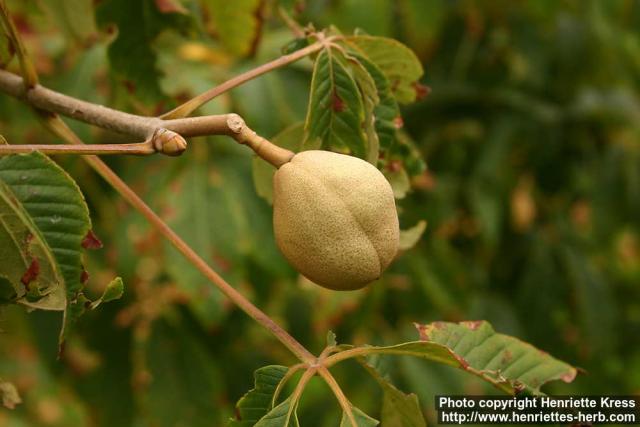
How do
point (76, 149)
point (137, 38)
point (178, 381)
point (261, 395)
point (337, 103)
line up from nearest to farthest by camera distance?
point (76, 149) → point (261, 395) → point (337, 103) → point (137, 38) → point (178, 381)

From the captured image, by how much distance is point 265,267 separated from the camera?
1626 millimetres

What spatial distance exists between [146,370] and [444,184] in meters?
0.92

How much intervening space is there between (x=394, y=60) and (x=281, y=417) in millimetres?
466

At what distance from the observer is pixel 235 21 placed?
120 centimetres

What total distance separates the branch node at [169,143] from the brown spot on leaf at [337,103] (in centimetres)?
24

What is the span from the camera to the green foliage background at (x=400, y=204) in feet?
5.32

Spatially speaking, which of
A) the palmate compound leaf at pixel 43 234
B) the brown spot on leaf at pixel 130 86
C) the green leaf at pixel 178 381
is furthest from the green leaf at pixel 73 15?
the green leaf at pixel 178 381

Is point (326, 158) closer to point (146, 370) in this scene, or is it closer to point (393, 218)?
point (393, 218)

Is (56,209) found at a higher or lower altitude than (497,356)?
higher

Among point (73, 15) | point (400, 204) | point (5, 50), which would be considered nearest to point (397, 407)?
point (5, 50)

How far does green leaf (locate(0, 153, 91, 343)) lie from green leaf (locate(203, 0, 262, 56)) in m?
0.55

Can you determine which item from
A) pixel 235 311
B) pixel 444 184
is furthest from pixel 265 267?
pixel 444 184

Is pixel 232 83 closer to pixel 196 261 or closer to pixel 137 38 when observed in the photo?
pixel 196 261

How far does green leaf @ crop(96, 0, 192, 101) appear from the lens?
1157mm
